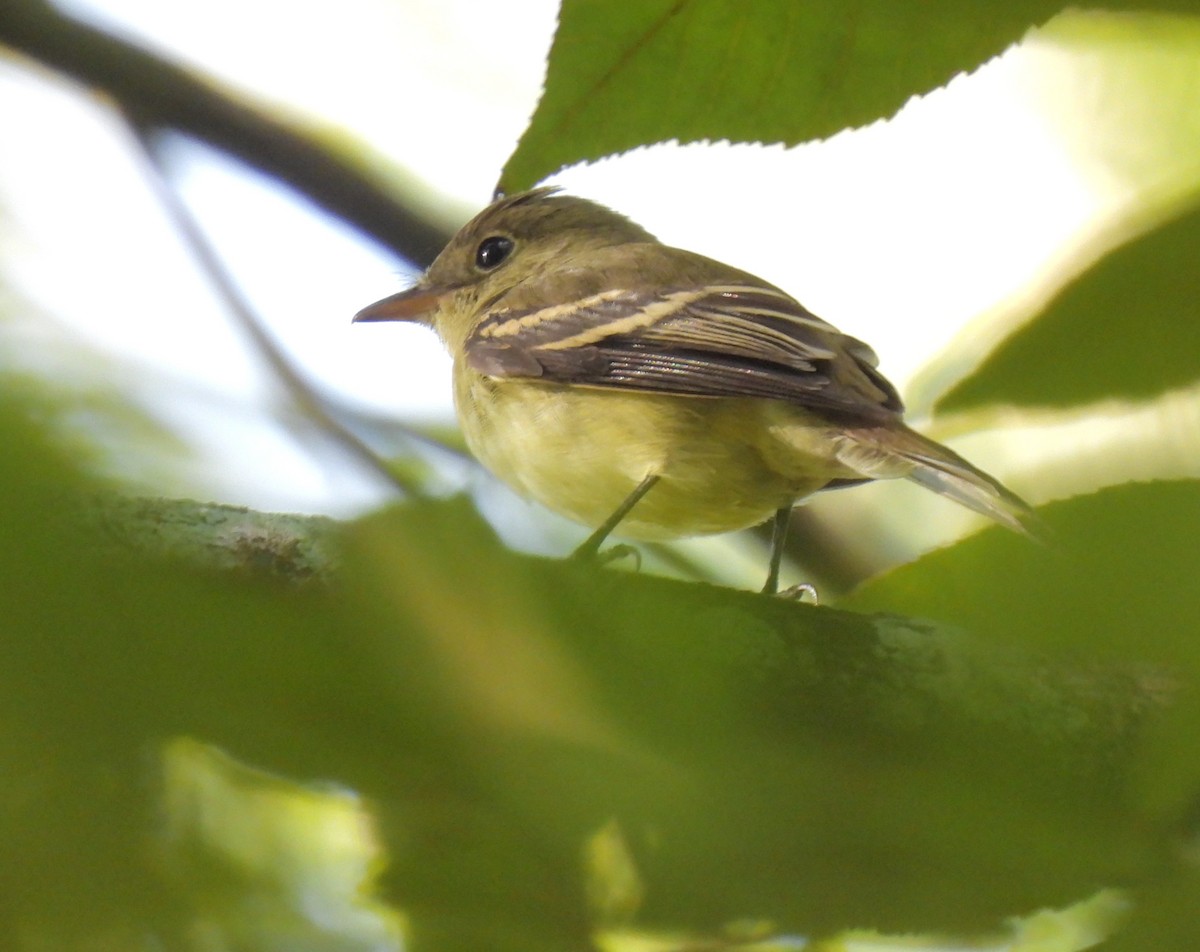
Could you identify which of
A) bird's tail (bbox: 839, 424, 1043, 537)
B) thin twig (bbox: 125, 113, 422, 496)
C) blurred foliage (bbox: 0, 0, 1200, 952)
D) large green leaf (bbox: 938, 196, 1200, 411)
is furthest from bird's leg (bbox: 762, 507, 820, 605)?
blurred foliage (bbox: 0, 0, 1200, 952)

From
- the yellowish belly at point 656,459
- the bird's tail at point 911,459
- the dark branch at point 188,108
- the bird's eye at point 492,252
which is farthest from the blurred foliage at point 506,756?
the bird's eye at point 492,252

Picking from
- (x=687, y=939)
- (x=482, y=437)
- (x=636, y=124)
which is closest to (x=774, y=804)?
(x=687, y=939)

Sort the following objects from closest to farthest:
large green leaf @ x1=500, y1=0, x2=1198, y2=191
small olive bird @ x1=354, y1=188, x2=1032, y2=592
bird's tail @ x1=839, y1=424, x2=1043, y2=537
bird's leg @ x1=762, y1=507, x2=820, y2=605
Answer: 1. large green leaf @ x1=500, y1=0, x2=1198, y2=191
2. bird's tail @ x1=839, y1=424, x2=1043, y2=537
3. bird's leg @ x1=762, y1=507, x2=820, y2=605
4. small olive bird @ x1=354, y1=188, x2=1032, y2=592

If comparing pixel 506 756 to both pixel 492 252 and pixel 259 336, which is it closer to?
pixel 259 336

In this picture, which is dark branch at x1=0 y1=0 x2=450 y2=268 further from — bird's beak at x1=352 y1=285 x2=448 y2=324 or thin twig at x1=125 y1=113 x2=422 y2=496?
bird's beak at x1=352 y1=285 x2=448 y2=324

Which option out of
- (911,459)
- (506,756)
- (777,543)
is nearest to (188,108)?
(777,543)
